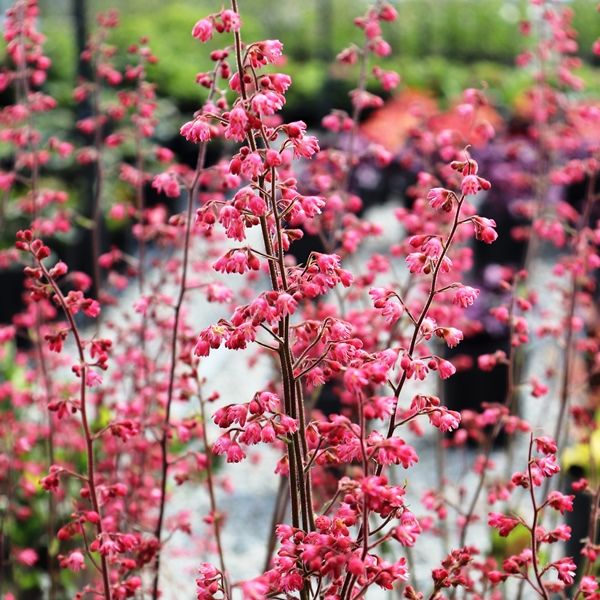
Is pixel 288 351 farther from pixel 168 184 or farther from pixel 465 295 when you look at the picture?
pixel 168 184

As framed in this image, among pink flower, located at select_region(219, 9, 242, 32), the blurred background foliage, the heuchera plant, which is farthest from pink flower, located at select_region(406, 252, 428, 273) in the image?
the blurred background foliage

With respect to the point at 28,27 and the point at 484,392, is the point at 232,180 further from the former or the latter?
the point at 484,392

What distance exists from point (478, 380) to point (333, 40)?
39.6ft

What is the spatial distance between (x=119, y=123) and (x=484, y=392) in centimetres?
530

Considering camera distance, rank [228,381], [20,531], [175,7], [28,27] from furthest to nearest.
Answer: [175,7], [228,381], [20,531], [28,27]

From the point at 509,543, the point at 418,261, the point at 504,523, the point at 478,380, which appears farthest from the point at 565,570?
the point at 478,380

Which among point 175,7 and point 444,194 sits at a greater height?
point 175,7

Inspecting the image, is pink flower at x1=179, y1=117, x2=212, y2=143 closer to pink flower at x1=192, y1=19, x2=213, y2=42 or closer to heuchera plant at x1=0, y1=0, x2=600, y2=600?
heuchera plant at x1=0, y1=0, x2=600, y2=600

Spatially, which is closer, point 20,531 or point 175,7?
point 20,531

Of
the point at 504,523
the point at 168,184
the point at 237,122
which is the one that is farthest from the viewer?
the point at 168,184

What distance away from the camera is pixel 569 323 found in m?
2.57

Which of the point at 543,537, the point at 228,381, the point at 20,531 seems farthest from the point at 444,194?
the point at 228,381

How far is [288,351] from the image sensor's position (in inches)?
56.9

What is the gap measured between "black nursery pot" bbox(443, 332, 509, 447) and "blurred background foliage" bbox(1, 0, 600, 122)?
5036 millimetres
